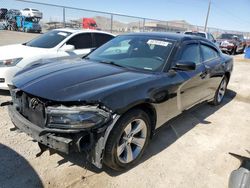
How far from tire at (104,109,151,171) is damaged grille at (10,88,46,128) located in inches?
30.2

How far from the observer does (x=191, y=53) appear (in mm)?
4348

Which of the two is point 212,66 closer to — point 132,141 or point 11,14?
point 132,141

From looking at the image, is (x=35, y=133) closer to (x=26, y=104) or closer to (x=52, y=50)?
(x=26, y=104)

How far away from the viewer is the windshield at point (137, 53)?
3736 mm

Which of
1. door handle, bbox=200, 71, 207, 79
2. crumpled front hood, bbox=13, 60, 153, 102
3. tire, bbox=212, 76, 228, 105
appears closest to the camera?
crumpled front hood, bbox=13, 60, 153, 102

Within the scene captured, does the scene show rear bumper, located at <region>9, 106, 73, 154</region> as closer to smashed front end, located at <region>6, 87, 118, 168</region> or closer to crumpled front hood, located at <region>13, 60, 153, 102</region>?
smashed front end, located at <region>6, 87, 118, 168</region>

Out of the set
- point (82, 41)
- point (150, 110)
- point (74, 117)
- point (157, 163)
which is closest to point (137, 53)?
point (150, 110)

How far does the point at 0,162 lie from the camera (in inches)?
124

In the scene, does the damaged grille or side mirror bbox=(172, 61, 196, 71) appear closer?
the damaged grille

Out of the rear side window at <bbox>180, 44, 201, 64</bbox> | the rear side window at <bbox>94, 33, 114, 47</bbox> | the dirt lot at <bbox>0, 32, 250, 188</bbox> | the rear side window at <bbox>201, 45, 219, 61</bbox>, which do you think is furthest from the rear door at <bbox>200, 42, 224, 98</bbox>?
the rear side window at <bbox>94, 33, 114, 47</bbox>

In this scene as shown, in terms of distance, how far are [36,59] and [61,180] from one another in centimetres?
358

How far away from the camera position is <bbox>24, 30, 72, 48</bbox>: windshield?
21.1ft

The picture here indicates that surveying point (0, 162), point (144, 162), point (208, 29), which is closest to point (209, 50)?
point (144, 162)

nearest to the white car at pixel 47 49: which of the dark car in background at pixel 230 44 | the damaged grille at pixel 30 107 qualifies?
the damaged grille at pixel 30 107
